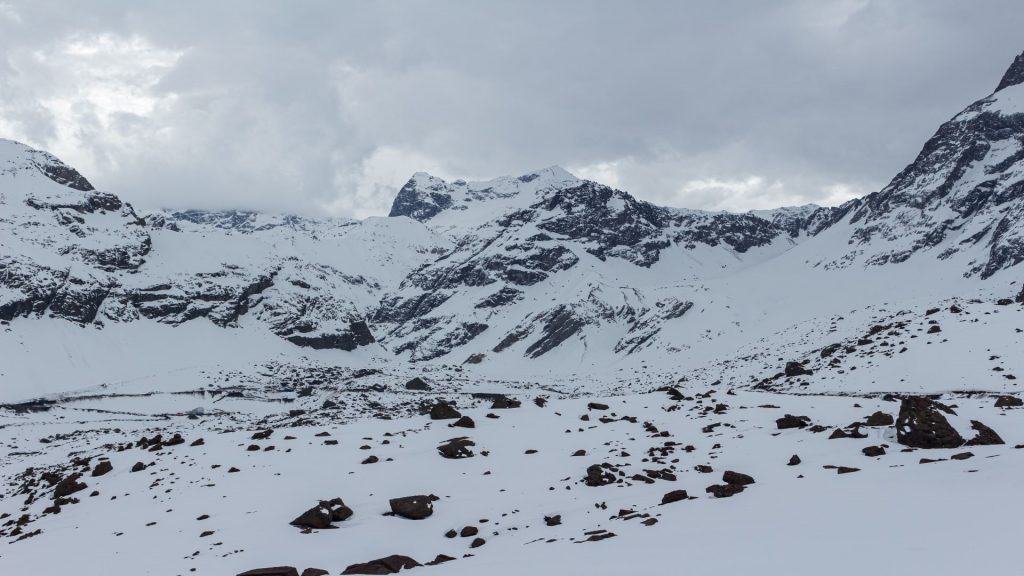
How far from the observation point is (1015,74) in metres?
187

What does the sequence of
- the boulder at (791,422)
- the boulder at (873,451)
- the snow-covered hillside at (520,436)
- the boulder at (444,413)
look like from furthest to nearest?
the boulder at (444,413)
the boulder at (791,422)
the boulder at (873,451)
the snow-covered hillside at (520,436)

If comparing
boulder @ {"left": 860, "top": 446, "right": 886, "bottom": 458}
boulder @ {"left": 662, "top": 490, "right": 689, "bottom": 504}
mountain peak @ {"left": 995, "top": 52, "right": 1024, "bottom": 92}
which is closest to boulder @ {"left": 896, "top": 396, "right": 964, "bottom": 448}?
boulder @ {"left": 860, "top": 446, "right": 886, "bottom": 458}

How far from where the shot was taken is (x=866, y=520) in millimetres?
12531

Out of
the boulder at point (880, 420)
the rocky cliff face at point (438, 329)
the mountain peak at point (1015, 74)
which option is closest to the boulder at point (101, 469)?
the boulder at point (880, 420)

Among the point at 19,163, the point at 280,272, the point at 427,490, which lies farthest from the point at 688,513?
the point at 19,163

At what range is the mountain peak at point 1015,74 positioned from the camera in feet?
605

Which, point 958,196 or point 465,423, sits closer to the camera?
point 465,423

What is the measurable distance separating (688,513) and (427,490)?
38.4ft

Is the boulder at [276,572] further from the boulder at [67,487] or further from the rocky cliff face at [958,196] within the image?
the rocky cliff face at [958,196]

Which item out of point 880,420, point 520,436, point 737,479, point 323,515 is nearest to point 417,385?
point 520,436

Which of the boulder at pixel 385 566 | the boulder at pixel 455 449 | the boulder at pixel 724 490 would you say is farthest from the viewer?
the boulder at pixel 455 449

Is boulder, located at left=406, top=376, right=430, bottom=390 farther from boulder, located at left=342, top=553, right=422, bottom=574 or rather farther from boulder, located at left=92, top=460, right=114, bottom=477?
boulder, located at left=342, top=553, right=422, bottom=574

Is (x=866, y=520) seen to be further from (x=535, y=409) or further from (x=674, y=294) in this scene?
(x=674, y=294)

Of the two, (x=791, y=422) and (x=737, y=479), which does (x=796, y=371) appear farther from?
(x=737, y=479)
